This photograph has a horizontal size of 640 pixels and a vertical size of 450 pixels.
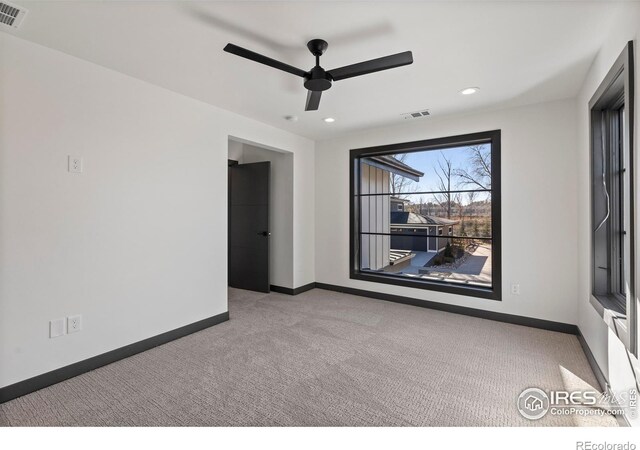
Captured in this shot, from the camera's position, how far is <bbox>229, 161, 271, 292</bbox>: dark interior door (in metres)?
4.80

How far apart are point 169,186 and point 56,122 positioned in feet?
3.13

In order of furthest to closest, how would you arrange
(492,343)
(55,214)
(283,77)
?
1. (492,343)
2. (283,77)
3. (55,214)

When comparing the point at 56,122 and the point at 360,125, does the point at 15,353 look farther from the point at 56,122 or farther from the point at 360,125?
the point at 360,125

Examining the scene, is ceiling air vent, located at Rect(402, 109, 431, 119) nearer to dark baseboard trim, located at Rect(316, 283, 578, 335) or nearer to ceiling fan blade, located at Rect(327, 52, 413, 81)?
ceiling fan blade, located at Rect(327, 52, 413, 81)

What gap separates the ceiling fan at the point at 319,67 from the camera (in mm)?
1983

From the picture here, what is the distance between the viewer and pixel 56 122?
2.26 metres

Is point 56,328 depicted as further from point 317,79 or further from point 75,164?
point 317,79

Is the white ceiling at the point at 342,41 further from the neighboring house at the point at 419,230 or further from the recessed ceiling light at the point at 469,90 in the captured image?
the neighboring house at the point at 419,230

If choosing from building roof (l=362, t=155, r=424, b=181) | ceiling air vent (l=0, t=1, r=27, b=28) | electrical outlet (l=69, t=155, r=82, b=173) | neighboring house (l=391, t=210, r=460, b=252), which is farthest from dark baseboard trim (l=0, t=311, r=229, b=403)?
building roof (l=362, t=155, r=424, b=181)

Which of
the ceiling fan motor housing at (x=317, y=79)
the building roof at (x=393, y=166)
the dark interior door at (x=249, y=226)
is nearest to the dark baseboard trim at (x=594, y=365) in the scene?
the building roof at (x=393, y=166)

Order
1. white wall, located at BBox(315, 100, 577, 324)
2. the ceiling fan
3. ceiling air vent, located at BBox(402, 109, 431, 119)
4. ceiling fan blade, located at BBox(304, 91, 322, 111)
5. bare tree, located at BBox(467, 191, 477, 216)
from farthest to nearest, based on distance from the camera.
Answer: bare tree, located at BBox(467, 191, 477, 216) → ceiling air vent, located at BBox(402, 109, 431, 119) → white wall, located at BBox(315, 100, 577, 324) → ceiling fan blade, located at BBox(304, 91, 322, 111) → the ceiling fan

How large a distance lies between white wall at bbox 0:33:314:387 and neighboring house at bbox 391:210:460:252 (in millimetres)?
2628

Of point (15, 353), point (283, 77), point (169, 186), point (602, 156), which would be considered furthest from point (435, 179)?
point (15, 353)

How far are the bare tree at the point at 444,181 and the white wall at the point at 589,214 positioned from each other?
1.39 m
